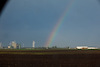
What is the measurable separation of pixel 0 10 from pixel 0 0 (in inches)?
11.4

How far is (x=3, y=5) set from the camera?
228 inches

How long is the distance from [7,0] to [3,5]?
9.0 inches

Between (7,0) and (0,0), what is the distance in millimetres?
378

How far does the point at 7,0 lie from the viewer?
5.91m

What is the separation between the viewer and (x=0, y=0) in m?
5.56

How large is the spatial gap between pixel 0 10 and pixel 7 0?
1.60ft

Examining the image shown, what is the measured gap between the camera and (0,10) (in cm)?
560

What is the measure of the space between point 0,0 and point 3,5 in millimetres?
261

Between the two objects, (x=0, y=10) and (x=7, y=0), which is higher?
(x=7, y=0)
